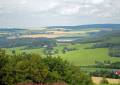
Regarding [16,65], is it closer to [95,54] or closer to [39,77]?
[39,77]

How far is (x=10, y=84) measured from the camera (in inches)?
2087

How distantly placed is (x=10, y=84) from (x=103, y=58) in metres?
92.8

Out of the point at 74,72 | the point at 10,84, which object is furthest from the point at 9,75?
the point at 74,72

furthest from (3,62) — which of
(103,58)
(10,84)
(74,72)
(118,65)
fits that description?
(103,58)

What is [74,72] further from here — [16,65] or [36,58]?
[16,65]

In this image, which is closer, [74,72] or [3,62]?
[3,62]

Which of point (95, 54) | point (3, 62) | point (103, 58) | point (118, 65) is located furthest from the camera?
point (95, 54)

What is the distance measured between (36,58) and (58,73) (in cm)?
517

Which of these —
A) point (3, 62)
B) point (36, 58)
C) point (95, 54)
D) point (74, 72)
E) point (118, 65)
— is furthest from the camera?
point (95, 54)

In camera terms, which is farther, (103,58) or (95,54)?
(95,54)

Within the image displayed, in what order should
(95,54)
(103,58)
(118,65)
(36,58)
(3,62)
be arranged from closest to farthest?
(3,62) < (36,58) < (118,65) < (103,58) < (95,54)

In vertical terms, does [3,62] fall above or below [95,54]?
above

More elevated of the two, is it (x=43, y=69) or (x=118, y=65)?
(x=43, y=69)

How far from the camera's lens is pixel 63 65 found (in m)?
65.2
